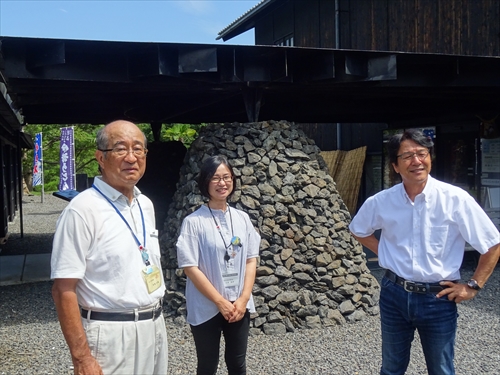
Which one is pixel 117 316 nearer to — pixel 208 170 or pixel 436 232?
pixel 208 170

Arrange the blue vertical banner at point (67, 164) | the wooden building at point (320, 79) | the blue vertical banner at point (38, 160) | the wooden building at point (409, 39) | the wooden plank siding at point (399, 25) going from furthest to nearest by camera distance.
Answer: the blue vertical banner at point (38, 160)
the blue vertical banner at point (67, 164)
the wooden plank siding at point (399, 25)
the wooden building at point (409, 39)
the wooden building at point (320, 79)

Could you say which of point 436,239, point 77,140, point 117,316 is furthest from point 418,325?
point 77,140

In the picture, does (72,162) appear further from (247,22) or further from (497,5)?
(497,5)

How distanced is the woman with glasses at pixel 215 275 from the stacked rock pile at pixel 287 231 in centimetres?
221

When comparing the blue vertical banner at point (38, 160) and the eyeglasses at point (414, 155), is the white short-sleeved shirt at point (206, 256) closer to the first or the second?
the eyeglasses at point (414, 155)

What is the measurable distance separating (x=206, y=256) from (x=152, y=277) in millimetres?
749

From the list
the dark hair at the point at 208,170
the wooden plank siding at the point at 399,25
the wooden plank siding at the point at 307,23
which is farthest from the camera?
the wooden plank siding at the point at 307,23

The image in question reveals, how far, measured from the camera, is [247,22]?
685 inches

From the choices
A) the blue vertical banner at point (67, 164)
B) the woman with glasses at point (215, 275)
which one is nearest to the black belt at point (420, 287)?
the woman with glasses at point (215, 275)

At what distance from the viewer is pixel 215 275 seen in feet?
10.0

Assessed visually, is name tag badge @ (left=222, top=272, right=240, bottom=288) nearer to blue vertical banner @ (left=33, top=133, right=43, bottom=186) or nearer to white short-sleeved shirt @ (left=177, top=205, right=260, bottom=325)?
white short-sleeved shirt @ (left=177, top=205, right=260, bottom=325)

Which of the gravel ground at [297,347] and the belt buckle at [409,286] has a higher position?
the belt buckle at [409,286]

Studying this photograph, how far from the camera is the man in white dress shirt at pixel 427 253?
106 inches

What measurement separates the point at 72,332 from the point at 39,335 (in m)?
3.62
